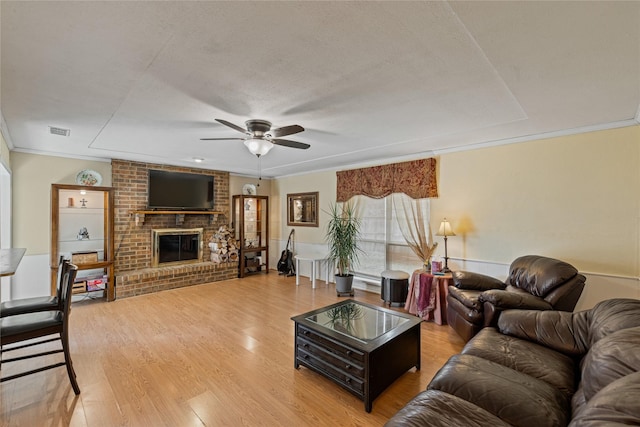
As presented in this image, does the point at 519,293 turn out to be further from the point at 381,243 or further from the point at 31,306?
the point at 31,306

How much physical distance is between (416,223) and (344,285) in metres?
1.65

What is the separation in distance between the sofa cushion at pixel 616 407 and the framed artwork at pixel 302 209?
17.1ft

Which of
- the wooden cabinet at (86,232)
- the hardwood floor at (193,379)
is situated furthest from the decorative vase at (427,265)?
the wooden cabinet at (86,232)

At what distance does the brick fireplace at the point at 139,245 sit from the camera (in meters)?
4.90

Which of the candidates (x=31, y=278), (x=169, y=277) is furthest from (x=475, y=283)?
(x=31, y=278)

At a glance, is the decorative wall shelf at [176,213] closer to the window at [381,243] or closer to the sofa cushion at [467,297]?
the window at [381,243]

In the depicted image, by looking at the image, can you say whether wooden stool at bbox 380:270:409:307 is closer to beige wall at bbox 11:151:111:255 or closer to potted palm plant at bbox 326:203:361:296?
potted palm plant at bbox 326:203:361:296

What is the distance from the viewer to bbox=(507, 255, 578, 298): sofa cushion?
8.87 ft

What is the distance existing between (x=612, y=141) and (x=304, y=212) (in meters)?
4.96

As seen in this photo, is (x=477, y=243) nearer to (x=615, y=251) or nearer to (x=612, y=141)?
(x=615, y=251)

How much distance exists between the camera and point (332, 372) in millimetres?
2252

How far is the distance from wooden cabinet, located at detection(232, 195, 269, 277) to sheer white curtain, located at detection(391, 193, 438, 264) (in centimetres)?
338

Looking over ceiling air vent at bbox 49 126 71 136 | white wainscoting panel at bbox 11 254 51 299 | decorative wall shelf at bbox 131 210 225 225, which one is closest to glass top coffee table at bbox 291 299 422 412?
ceiling air vent at bbox 49 126 71 136

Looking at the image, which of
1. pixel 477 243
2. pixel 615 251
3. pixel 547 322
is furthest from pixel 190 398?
pixel 615 251
